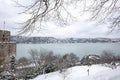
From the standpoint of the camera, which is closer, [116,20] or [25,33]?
[25,33]

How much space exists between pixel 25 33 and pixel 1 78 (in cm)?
1564

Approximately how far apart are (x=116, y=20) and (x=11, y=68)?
18.7 metres

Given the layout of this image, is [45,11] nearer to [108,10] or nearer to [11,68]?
[108,10]

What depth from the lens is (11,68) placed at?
23797 mm

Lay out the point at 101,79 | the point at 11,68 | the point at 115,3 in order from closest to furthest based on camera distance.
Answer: the point at 115,3
the point at 101,79
the point at 11,68

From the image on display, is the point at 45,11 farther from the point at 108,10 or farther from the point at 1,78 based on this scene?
the point at 1,78

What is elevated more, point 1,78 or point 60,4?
point 60,4

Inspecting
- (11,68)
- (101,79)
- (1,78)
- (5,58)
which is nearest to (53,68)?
(5,58)

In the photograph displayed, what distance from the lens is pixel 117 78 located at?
6672mm

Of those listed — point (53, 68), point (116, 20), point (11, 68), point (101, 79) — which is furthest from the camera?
point (53, 68)

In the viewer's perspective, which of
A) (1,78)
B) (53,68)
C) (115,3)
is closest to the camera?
(115,3)

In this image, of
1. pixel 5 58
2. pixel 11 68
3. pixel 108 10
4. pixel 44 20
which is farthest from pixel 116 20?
pixel 5 58

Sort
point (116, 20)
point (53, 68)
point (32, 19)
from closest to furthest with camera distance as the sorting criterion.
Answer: point (32, 19) < point (116, 20) < point (53, 68)

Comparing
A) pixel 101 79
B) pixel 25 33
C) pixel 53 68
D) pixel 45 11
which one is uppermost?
pixel 45 11
